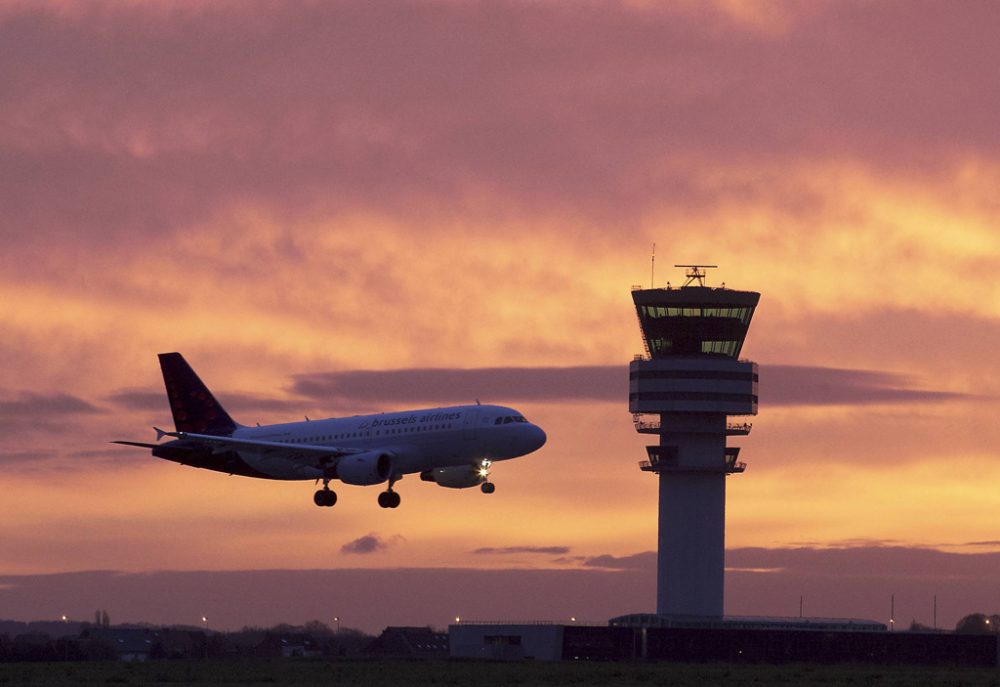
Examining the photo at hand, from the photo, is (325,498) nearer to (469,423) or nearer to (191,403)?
(469,423)

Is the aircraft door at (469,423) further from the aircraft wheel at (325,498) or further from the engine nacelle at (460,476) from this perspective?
the aircraft wheel at (325,498)

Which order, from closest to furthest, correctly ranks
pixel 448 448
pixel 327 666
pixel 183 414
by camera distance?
pixel 448 448 < pixel 327 666 < pixel 183 414

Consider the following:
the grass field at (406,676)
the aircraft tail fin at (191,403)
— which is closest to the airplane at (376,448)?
the aircraft tail fin at (191,403)

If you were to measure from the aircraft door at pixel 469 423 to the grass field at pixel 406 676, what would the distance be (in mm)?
14976

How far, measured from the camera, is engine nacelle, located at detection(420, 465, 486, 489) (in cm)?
11400

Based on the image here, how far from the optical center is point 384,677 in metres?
114

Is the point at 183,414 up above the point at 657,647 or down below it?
above

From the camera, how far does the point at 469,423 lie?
369ft

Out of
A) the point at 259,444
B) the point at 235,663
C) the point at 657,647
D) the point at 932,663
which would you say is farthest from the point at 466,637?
the point at 259,444

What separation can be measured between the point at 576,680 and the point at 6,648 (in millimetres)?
66445

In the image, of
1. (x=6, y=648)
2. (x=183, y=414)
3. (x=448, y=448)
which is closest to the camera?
(x=448, y=448)

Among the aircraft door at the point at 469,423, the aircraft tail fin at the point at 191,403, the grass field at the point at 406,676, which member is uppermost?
the aircraft tail fin at the point at 191,403

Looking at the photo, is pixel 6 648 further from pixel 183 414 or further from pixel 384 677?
pixel 384 677

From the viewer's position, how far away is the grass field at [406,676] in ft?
355
